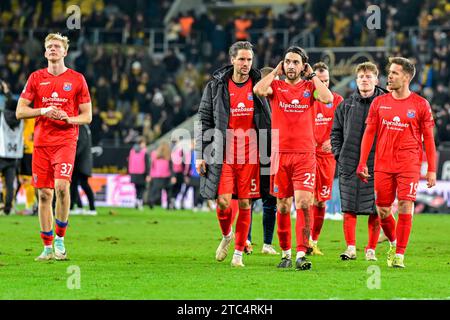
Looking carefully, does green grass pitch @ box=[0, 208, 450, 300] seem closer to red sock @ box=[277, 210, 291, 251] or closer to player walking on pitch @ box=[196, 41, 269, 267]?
red sock @ box=[277, 210, 291, 251]

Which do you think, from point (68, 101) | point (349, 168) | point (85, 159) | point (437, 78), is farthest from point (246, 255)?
point (437, 78)

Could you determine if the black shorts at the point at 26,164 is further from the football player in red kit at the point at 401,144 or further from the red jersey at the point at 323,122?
the football player in red kit at the point at 401,144

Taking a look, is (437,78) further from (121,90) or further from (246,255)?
(246,255)

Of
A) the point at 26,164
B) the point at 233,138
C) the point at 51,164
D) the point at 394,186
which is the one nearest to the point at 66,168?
the point at 51,164

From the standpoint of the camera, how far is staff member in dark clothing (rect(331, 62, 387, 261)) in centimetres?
1420

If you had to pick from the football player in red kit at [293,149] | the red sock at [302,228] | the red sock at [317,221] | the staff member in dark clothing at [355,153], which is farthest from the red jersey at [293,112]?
the red sock at [317,221]

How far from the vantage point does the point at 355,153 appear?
14352mm

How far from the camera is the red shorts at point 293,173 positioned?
1235 cm

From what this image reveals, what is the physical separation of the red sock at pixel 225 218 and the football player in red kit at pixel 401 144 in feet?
5.77

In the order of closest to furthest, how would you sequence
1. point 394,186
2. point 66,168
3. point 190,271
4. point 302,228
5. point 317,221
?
point 190,271, point 302,228, point 394,186, point 66,168, point 317,221

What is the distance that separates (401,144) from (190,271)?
2790 mm

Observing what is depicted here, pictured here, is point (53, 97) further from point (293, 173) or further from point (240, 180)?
point (293, 173)

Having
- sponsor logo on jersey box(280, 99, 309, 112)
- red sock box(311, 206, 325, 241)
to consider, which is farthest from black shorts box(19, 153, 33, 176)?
sponsor logo on jersey box(280, 99, 309, 112)

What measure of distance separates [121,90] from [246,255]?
22.6m
